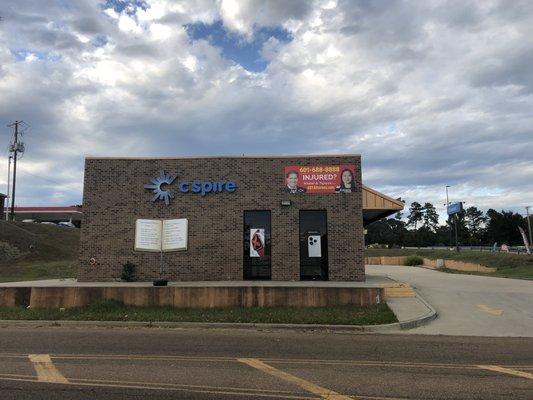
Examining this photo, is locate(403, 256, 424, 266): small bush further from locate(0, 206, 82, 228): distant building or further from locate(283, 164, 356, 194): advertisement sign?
locate(0, 206, 82, 228): distant building

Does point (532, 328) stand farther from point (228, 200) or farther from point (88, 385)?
point (228, 200)

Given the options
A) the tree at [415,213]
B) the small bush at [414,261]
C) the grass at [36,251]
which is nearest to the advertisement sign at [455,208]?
the small bush at [414,261]

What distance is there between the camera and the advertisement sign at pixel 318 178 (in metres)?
21.3

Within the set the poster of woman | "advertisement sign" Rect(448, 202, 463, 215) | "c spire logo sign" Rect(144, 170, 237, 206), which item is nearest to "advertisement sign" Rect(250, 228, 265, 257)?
"c spire logo sign" Rect(144, 170, 237, 206)

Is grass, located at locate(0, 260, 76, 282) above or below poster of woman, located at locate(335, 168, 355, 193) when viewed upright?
below

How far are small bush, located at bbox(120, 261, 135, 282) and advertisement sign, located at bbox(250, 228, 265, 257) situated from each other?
4.95 metres

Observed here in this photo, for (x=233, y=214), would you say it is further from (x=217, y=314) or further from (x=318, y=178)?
(x=217, y=314)

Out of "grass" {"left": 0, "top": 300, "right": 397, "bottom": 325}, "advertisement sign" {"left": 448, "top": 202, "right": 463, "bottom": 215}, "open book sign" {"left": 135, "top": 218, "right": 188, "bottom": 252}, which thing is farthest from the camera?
"advertisement sign" {"left": 448, "top": 202, "right": 463, "bottom": 215}

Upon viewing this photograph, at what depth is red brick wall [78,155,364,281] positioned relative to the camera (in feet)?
68.7

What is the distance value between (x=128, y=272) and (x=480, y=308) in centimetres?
1332

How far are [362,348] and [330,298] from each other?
4.93 m

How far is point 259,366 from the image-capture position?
307 inches

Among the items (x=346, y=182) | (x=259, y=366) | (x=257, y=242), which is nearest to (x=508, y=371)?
(x=259, y=366)

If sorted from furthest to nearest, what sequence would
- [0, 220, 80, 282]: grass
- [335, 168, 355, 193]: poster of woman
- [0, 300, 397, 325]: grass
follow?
[0, 220, 80, 282]: grass < [335, 168, 355, 193]: poster of woman < [0, 300, 397, 325]: grass
